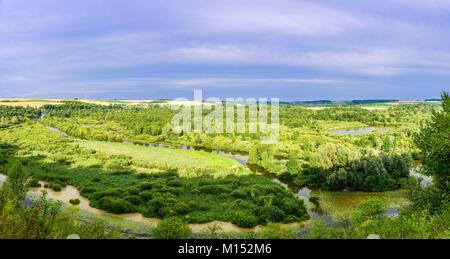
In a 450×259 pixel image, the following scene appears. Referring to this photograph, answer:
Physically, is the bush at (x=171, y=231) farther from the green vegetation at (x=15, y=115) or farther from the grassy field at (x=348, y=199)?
the green vegetation at (x=15, y=115)

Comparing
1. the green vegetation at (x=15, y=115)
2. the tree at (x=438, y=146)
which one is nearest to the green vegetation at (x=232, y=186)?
the tree at (x=438, y=146)

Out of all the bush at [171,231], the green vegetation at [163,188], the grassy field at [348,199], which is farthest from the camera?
the grassy field at [348,199]

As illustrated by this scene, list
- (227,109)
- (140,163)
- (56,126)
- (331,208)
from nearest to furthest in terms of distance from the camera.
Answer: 1. (331,208)
2. (140,163)
3. (56,126)
4. (227,109)

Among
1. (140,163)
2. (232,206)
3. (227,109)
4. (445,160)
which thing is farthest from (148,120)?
(445,160)

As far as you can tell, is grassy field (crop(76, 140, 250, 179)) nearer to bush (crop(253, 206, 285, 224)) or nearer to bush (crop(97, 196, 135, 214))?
bush (crop(253, 206, 285, 224))

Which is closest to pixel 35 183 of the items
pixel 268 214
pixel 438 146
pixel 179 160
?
pixel 179 160

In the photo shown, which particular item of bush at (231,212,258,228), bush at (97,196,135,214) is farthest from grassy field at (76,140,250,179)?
bush at (231,212,258,228)
